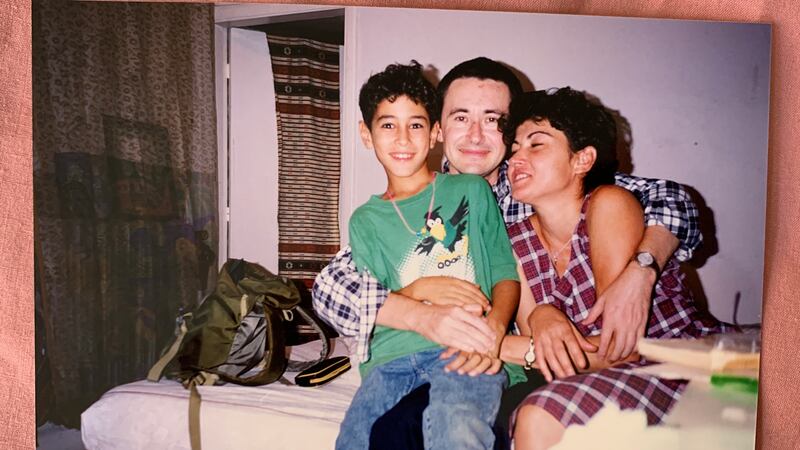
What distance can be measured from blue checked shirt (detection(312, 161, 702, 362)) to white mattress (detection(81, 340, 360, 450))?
74 mm

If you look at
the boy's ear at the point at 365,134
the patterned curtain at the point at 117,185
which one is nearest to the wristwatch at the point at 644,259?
the boy's ear at the point at 365,134

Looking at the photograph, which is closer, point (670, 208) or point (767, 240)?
point (670, 208)

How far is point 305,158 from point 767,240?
3.92 feet

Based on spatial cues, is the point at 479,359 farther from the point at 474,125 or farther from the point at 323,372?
the point at 474,125

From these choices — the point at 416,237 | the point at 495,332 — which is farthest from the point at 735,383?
the point at 416,237

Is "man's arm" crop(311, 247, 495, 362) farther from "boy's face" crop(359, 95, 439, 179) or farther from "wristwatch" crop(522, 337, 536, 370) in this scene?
"boy's face" crop(359, 95, 439, 179)

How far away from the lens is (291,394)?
1342 millimetres

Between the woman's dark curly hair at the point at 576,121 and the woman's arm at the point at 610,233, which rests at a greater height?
the woman's dark curly hair at the point at 576,121

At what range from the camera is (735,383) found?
4.68 feet

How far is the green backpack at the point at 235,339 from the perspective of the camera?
1.36 meters

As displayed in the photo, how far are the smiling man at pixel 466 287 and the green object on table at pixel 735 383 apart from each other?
0.24 metres

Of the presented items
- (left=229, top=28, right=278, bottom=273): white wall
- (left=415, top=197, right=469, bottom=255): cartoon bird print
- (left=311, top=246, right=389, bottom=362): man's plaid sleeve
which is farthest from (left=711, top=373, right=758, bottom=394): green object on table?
(left=229, top=28, right=278, bottom=273): white wall

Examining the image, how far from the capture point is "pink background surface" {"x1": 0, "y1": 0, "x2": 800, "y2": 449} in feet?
4.55

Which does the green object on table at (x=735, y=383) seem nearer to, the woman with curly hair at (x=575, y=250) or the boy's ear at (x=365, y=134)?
the woman with curly hair at (x=575, y=250)
